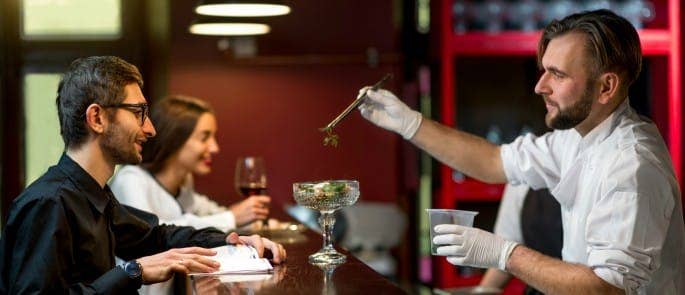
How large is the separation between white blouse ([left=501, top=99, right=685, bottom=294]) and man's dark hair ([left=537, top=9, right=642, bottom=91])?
123mm

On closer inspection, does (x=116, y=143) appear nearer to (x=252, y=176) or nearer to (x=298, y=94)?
(x=252, y=176)

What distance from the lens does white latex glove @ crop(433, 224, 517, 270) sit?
244 centimetres

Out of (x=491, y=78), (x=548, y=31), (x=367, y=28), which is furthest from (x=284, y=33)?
(x=548, y=31)

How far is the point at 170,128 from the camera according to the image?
13.3 ft

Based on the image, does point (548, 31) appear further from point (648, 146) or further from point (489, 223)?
point (489, 223)

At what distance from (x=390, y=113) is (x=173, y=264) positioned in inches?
44.0

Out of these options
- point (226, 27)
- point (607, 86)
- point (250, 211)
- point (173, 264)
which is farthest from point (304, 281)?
point (226, 27)

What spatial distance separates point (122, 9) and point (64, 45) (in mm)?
414

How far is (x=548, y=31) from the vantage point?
294 centimetres

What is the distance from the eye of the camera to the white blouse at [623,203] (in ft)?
8.22

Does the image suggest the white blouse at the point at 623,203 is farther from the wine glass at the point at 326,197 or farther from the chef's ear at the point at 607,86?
the wine glass at the point at 326,197

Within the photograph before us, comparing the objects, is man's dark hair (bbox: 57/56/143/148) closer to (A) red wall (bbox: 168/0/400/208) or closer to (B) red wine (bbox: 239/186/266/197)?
(B) red wine (bbox: 239/186/266/197)

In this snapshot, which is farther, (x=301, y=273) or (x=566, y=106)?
(x=566, y=106)

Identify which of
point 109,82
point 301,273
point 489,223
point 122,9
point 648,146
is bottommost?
point 489,223
